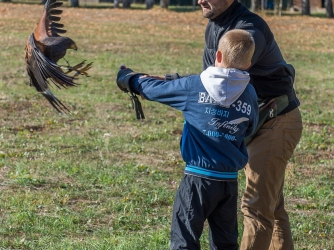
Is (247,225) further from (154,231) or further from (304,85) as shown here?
(304,85)

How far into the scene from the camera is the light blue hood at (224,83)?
159 inches

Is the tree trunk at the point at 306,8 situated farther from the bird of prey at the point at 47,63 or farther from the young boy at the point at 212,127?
the young boy at the point at 212,127

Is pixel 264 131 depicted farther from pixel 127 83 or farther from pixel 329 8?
pixel 329 8

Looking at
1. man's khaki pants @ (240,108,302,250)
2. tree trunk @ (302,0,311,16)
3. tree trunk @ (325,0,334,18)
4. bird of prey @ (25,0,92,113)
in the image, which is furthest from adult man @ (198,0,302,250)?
tree trunk @ (302,0,311,16)

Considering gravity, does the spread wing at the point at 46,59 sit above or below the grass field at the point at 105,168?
above

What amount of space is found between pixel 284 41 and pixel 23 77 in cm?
1430

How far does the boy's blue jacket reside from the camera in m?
4.09

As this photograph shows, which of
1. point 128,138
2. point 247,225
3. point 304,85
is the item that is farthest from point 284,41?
point 247,225

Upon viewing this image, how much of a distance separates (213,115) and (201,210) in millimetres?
534

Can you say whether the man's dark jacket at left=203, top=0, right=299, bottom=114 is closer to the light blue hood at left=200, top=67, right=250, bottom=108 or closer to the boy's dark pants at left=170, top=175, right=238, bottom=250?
the light blue hood at left=200, top=67, right=250, bottom=108

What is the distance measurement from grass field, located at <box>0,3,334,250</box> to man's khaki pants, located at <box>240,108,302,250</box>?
0.91 metres

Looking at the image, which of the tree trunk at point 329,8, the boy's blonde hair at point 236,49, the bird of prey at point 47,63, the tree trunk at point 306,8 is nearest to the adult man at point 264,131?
the boy's blonde hair at point 236,49

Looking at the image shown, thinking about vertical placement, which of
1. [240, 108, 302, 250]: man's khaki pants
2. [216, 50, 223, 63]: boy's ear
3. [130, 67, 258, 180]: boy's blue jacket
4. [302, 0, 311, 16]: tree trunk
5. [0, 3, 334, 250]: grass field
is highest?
[216, 50, 223, 63]: boy's ear

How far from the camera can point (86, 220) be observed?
6.19 m
